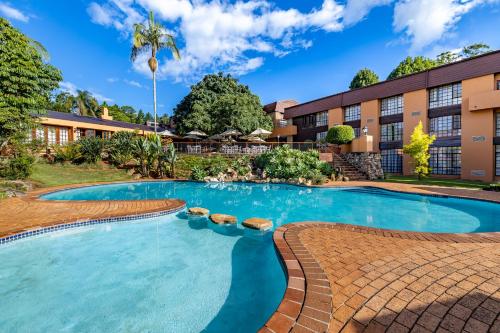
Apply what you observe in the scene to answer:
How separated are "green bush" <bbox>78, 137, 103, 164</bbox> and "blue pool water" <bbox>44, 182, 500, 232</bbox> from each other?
4.91 metres

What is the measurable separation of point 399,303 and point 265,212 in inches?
238

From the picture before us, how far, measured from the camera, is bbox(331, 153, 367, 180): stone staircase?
1692 cm

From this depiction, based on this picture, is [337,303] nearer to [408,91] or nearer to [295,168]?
[295,168]

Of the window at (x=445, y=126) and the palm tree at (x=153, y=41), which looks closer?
the window at (x=445, y=126)

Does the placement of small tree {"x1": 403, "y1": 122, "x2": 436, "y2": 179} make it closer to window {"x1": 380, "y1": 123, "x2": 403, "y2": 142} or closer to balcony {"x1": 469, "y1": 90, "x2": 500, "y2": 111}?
balcony {"x1": 469, "y1": 90, "x2": 500, "y2": 111}

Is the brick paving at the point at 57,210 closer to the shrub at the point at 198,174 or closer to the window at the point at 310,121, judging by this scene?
the shrub at the point at 198,174

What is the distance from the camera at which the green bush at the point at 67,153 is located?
16703 millimetres

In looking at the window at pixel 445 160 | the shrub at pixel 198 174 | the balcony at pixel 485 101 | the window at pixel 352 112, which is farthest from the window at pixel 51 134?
the balcony at pixel 485 101

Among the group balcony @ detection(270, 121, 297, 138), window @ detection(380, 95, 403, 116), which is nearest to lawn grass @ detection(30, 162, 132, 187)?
balcony @ detection(270, 121, 297, 138)

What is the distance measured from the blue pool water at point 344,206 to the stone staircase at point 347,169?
3.95m

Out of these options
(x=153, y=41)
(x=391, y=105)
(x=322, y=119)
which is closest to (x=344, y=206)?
(x=391, y=105)

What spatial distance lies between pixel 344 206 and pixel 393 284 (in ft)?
22.7

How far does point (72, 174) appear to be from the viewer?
15.3 m

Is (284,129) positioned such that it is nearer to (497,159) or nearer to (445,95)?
(445,95)
